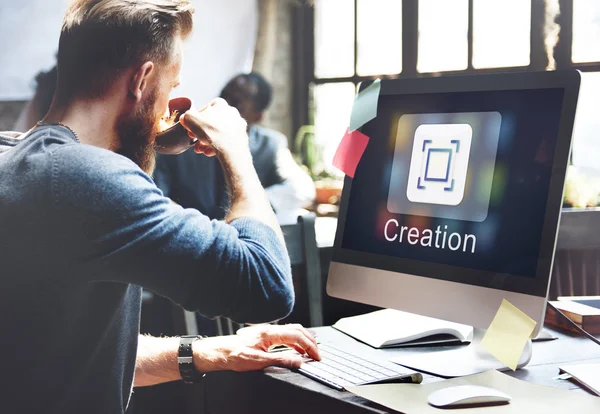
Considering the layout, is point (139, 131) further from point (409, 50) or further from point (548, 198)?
point (409, 50)

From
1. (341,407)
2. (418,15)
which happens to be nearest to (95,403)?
(341,407)

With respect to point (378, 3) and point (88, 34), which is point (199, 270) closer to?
point (88, 34)

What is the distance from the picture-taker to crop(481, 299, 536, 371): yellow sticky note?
104 centimetres

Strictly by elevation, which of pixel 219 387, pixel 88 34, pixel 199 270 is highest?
pixel 88 34

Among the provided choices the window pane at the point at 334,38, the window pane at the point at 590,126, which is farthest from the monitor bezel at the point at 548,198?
the window pane at the point at 334,38

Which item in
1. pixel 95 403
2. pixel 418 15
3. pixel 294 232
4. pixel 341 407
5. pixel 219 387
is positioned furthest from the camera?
pixel 418 15

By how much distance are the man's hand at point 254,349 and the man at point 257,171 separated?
1.78 meters

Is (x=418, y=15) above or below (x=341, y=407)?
above

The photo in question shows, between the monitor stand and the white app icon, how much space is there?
0.22 m

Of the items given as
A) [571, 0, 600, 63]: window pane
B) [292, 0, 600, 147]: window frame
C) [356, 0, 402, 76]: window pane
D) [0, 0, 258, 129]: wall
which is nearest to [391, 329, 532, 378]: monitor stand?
[292, 0, 600, 147]: window frame

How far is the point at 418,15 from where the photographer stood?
17.1ft

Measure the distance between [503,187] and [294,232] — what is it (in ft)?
2.24

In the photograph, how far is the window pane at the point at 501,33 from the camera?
15.0 feet

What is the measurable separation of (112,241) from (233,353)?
0.99ft
